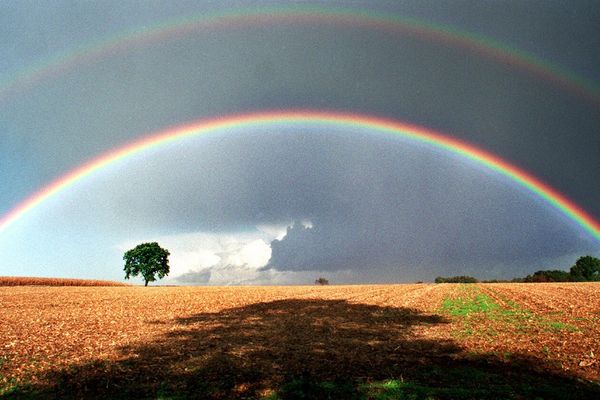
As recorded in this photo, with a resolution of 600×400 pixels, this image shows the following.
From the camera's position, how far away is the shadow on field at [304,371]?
10094 millimetres

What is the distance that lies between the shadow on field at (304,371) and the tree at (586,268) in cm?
16081

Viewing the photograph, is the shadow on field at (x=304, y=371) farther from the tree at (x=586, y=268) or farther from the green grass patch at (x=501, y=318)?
the tree at (x=586, y=268)

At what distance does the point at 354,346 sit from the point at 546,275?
16371cm

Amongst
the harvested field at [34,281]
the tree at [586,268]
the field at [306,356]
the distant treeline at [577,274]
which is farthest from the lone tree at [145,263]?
the tree at [586,268]

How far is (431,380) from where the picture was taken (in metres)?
11.0

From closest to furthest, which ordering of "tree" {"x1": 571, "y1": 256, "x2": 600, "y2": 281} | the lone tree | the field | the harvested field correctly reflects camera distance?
the field, the harvested field, the lone tree, "tree" {"x1": 571, "y1": 256, "x2": 600, "y2": 281}

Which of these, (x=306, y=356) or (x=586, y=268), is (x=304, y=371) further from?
(x=586, y=268)

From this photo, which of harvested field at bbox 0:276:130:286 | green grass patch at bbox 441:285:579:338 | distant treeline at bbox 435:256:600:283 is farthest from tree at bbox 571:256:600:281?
harvested field at bbox 0:276:130:286

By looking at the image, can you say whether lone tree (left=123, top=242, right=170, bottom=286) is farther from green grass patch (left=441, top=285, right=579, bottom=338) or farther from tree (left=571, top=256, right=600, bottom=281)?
tree (left=571, top=256, right=600, bottom=281)

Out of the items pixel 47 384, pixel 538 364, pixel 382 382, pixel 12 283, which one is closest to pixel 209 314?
pixel 47 384

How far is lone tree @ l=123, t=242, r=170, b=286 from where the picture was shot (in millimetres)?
108688

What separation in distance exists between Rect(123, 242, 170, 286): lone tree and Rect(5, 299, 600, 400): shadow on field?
98.0 m

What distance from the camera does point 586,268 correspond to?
464 feet

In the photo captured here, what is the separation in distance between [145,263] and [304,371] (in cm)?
10805
